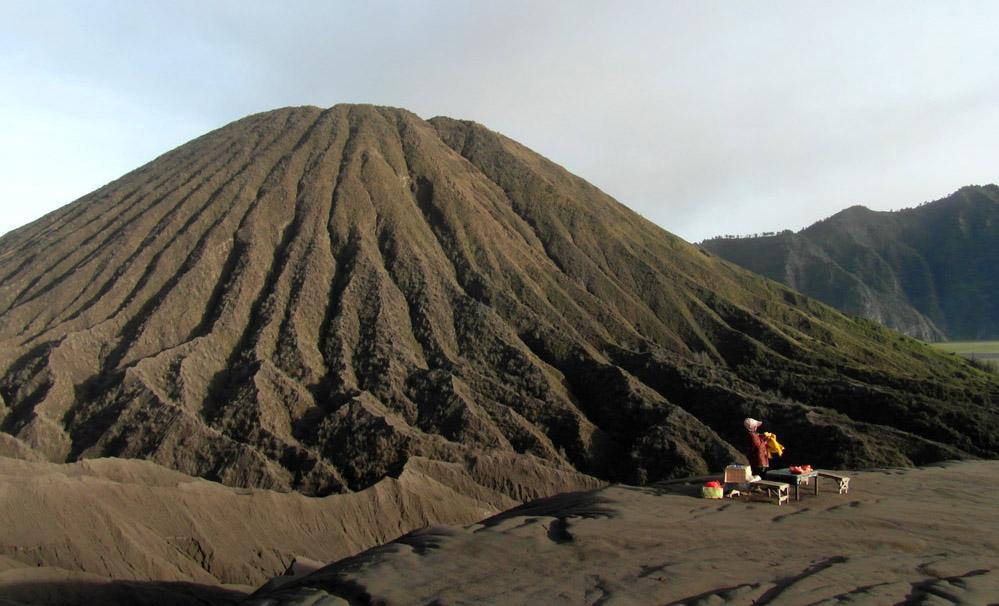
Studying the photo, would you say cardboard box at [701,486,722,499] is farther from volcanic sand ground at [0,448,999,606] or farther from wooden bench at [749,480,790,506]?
wooden bench at [749,480,790,506]

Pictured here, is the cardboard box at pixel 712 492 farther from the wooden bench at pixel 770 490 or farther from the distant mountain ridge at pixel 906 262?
the distant mountain ridge at pixel 906 262

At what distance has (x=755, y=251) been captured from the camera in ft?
449

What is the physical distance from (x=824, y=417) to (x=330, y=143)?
48.4m

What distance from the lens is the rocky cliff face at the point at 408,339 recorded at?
124ft

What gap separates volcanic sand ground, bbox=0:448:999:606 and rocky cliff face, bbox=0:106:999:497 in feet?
26.4

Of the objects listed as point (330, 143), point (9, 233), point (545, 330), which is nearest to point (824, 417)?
point (545, 330)

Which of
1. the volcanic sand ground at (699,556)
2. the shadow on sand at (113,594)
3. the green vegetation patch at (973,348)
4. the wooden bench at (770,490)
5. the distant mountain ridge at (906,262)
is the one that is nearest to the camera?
the volcanic sand ground at (699,556)

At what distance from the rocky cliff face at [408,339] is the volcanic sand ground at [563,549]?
8.04 metres

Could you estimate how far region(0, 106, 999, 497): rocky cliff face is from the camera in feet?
124

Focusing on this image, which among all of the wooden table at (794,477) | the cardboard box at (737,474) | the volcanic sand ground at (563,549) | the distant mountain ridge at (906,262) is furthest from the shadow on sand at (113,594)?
the distant mountain ridge at (906,262)

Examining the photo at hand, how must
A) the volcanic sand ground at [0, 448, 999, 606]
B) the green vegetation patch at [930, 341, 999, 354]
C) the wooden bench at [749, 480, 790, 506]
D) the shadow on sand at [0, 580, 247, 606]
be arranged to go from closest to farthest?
1. the volcanic sand ground at [0, 448, 999, 606]
2. the wooden bench at [749, 480, 790, 506]
3. the shadow on sand at [0, 580, 247, 606]
4. the green vegetation patch at [930, 341, 999, 354]

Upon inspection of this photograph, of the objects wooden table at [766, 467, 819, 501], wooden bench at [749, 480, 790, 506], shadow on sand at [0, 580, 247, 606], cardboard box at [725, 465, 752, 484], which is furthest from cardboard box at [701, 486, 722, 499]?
shadow on sand at [0, 580, 247, 606]

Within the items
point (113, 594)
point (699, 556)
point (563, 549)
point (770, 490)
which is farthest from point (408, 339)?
point (699, 556)

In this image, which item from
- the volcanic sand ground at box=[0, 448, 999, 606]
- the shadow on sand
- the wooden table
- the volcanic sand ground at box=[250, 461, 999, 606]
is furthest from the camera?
the shadow on sand
